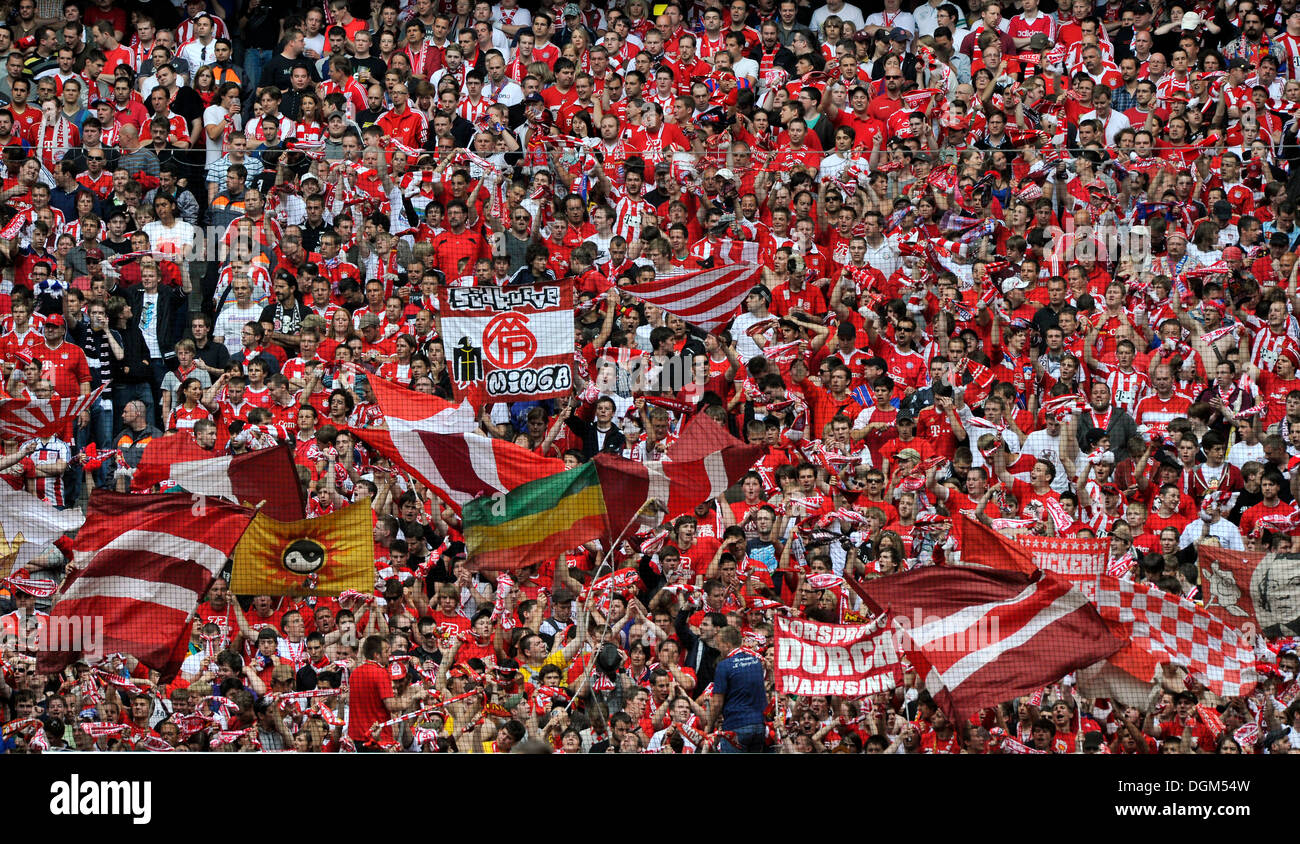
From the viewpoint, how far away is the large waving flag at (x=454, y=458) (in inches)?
554

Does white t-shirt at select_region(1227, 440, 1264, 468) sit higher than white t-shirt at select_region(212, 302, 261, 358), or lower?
lower

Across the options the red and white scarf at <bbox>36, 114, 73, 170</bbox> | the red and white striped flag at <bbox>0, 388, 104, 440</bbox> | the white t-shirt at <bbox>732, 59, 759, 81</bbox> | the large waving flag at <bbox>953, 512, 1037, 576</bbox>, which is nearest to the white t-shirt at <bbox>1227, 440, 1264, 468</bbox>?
the large waving flag at <bbox>953, 512, 1037, 576</bbox>

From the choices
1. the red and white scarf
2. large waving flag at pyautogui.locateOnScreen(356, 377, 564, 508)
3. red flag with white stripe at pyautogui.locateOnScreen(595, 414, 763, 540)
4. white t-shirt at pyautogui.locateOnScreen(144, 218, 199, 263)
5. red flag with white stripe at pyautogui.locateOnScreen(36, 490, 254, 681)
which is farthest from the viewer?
the red and white scarf

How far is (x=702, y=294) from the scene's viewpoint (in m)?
15.4

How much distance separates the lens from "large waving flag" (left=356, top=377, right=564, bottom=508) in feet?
46.2

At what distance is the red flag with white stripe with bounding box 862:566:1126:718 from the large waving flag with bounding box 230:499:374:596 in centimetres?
306

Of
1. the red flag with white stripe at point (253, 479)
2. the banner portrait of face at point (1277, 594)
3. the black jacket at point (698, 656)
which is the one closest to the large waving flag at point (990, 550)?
the banner portrait of face at point (1277, 594)

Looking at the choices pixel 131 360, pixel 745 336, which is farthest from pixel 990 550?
pixel 131 360

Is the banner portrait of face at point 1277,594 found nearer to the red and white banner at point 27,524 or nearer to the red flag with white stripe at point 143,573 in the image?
the red flag with white stripe at point 143,573

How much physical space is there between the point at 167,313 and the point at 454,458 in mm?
2672

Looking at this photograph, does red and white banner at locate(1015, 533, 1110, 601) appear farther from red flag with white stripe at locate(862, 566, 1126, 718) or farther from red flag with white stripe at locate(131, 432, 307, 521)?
red flag with white stripe at locate(131, 432, 307, 521)

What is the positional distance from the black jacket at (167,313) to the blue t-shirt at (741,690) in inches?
186
